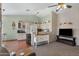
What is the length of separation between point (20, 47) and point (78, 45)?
107 centimetres

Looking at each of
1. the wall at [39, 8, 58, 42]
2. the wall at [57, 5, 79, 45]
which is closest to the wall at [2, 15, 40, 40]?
the wall at [39, 8, 58, 42]

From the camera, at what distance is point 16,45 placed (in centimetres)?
198

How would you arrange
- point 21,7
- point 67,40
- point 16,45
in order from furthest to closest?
1. point 67,40
2. point 16,45
3. point 21,7

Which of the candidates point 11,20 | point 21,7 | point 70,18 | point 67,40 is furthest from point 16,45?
point 70,18

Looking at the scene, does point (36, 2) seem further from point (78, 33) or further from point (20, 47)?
point (78, 33)

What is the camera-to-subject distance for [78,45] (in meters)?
2.12

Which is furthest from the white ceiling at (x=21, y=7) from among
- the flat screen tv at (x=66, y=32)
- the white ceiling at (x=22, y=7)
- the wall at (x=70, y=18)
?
the flat screen tv at (x=66, y=32)

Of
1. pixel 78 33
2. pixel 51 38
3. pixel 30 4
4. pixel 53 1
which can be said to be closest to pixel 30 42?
pixel 51 38

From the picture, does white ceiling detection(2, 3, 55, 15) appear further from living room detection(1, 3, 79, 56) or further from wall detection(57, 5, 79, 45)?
wall detection(57, 5, 79, 45)

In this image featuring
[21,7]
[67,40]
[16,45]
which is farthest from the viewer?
[67,40]

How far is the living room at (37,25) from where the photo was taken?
1903mm

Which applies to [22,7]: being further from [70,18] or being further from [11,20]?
[70,18]

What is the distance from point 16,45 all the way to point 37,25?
0.51 m

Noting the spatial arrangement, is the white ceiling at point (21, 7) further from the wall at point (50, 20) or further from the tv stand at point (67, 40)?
the tv stand at point (67, 40)
